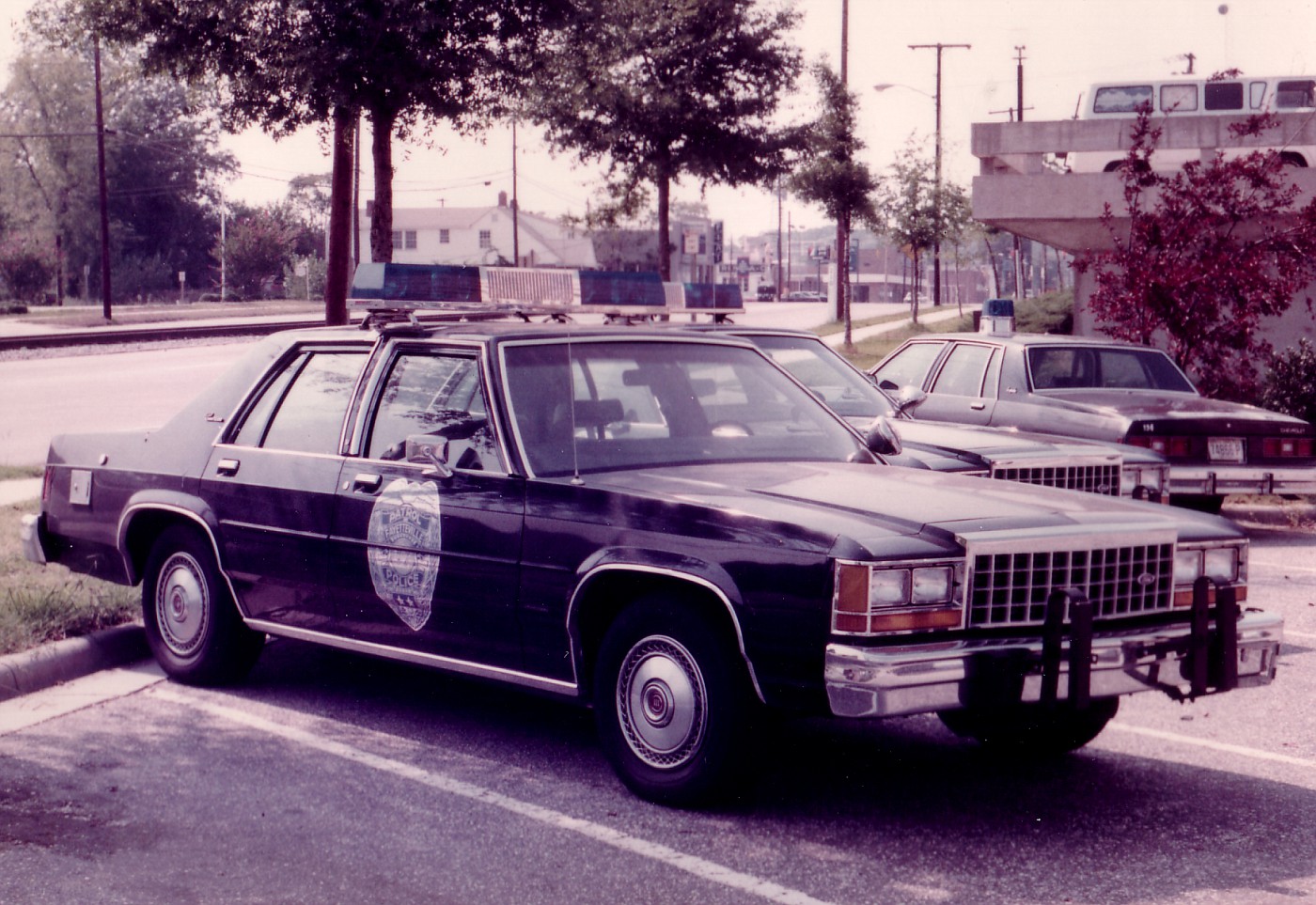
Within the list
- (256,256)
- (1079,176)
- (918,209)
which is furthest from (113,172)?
(1079,176)

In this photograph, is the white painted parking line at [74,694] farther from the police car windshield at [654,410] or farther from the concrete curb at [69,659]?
the police car windshield at [654,410]

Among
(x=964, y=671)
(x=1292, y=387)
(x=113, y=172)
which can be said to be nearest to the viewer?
(x=964, y=671)

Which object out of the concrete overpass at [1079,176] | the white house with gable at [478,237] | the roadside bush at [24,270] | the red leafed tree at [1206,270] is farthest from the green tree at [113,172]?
the red leafed tree at [1206,270]

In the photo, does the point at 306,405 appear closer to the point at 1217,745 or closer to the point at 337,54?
the point at 1217,745

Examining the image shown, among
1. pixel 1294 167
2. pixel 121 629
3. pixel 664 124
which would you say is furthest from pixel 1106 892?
pixel 664 124

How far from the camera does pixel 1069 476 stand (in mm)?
8961

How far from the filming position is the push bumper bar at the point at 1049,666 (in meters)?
4.64

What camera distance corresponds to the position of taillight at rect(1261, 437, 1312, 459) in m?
11.5

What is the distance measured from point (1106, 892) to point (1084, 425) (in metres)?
7.09

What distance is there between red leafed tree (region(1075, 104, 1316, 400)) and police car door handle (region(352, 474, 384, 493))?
10858 mm

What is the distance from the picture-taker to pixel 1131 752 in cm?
612

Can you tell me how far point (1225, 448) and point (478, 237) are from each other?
3815 inches

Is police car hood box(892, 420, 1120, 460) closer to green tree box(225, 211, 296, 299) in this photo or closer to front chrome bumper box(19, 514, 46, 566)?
front chrome bumper box(19, 514, 46, 566)

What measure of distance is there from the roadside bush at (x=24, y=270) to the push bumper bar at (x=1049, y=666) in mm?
76681
